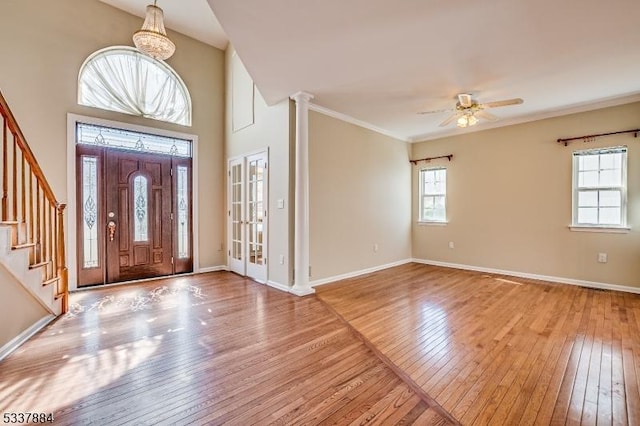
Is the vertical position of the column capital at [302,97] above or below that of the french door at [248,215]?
above

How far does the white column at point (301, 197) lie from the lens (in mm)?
4102

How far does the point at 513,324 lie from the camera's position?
302 cm

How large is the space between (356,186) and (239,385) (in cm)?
378

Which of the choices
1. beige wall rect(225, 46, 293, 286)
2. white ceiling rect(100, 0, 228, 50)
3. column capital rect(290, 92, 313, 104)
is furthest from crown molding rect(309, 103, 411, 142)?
white ceiling rect(100, 0, 228, 50)

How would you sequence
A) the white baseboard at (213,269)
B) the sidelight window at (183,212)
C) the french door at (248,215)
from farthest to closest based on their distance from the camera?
the white baseboard at (213,269)
the sidelight window at (183,212)
the french door at (248,215)

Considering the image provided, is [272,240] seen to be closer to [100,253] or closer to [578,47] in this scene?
[100,253]

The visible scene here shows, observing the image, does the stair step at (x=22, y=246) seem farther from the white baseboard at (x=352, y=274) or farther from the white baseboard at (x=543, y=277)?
the white baseboard at (x=543, y=277)

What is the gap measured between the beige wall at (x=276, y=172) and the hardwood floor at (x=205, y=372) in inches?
42.3

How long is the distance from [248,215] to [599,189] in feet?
18.1

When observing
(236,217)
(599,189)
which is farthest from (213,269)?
(599,189)

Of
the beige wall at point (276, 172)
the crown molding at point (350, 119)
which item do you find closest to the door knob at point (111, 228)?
the beige wall at point (276, 172)

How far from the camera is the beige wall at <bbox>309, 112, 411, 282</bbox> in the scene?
4551 mm

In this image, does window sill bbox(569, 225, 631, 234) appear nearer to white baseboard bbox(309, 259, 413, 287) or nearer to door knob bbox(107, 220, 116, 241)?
white baseboard bbox(309, 259, 413, 287)

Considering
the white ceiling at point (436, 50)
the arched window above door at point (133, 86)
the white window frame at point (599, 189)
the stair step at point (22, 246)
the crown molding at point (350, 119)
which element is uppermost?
Answer: the arched window above door at point (133, 86)
